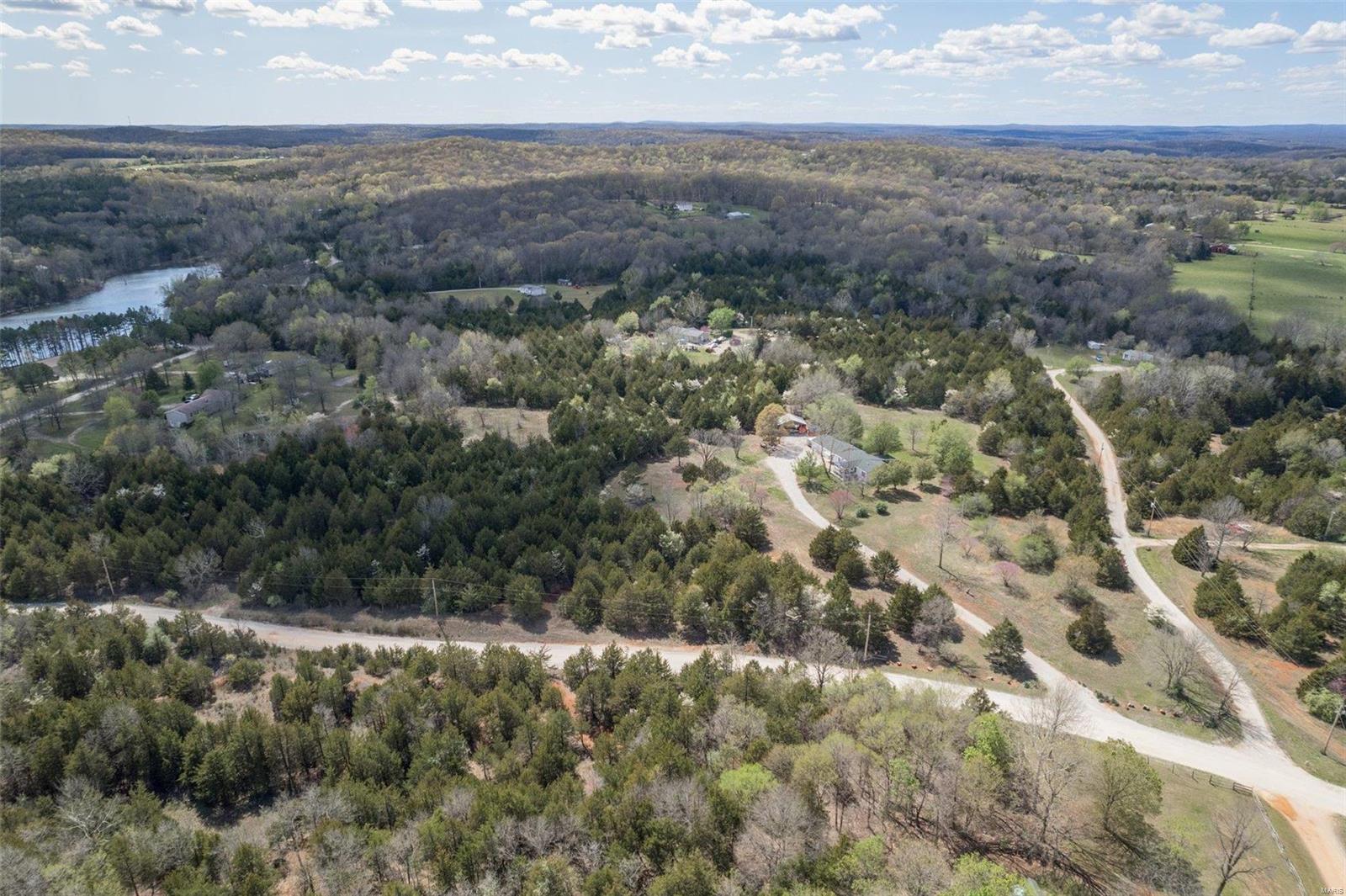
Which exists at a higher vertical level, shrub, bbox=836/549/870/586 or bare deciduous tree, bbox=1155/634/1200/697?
shrub, bbox=836/549/870/586

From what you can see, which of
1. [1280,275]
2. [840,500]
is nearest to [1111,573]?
[840,500]

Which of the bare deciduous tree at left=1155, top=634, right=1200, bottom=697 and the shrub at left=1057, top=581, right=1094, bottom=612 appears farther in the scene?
the shrub at left=1057, top=581, right=1094, bottom=612

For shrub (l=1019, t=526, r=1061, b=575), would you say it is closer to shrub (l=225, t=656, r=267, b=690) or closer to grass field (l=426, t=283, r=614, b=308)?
shrub (l=225, t=656, r=267, b=690)

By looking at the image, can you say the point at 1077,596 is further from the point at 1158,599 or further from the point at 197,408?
the point at 197,408

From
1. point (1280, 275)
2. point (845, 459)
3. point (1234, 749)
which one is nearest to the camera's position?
point (1234, 749)

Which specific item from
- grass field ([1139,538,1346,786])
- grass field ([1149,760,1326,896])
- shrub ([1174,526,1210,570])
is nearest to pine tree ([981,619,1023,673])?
grass field ([1149,760,1326,896])

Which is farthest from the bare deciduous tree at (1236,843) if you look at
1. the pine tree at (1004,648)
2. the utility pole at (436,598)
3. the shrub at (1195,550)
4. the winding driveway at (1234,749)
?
the utility pole at (436,598)
